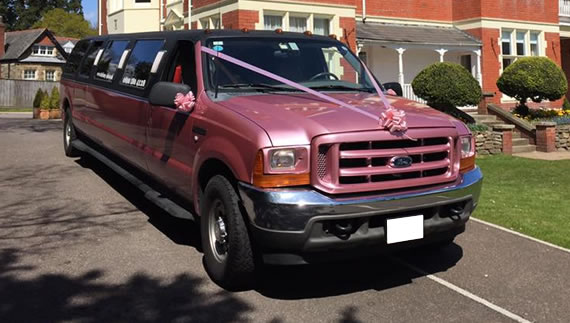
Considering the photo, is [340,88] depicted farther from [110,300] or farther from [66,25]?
[66,25]

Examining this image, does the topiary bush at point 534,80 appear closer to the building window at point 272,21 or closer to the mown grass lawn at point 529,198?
the mown grass lawn at point 529,198

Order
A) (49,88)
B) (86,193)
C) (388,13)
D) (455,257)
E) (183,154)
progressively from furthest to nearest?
(49,88) < (388,13) < (86,193) < (455,257) < (183,154)

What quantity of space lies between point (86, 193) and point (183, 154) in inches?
121

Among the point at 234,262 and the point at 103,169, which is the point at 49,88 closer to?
the point at 103,169

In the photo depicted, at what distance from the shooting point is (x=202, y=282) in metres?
4.20

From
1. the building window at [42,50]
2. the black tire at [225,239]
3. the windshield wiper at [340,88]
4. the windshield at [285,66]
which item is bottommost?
the black tire at [225,239]

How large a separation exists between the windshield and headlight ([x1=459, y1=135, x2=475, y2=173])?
1.22 metres

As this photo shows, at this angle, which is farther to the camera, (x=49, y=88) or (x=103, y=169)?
(x=49, y=88)

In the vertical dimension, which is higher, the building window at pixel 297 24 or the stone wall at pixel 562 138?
the building window at pixel 297 24

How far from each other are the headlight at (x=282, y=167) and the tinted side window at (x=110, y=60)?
3.70 m

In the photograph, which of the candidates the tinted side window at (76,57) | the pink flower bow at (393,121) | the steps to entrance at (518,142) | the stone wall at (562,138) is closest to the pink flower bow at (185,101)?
the pink flower bow at (393,121)

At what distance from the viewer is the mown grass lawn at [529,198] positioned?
6156 mm

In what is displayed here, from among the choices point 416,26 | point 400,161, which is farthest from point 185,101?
point 416,26

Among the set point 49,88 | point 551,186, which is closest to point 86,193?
point 551,186
